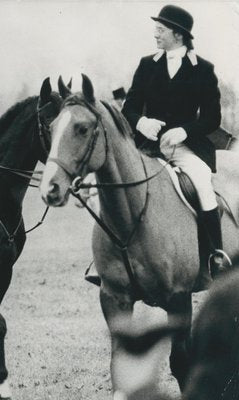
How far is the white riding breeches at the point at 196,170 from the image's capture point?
4.00 metres

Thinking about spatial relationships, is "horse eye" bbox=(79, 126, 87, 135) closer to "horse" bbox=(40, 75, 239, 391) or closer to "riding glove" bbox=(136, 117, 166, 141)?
"horse" bbox=(40, 75, 239, 391)

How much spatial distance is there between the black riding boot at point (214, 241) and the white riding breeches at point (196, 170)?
2.1 inches

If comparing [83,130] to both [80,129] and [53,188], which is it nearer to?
[80,129]

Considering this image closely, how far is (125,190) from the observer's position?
3.67m

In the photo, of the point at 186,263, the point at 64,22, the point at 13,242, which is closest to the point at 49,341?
the point at 13,242

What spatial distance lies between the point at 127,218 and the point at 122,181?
0.69ft

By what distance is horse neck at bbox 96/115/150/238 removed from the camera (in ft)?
11.8

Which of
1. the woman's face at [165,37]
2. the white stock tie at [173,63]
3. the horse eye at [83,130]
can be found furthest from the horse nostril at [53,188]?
the woman's face at [165,37]

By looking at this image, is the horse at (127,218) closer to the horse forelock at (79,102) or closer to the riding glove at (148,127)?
the horse forelock at (79,102)

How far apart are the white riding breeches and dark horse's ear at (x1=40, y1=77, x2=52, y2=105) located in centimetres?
79

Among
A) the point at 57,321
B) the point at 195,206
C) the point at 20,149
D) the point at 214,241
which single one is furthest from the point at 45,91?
the point at 57,321

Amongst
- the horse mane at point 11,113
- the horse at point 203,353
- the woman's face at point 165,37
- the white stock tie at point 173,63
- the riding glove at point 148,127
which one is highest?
the woman's face at point 165,37

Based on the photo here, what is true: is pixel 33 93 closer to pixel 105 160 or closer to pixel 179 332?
pixel 105 160

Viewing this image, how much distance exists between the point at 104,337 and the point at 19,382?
658mm
